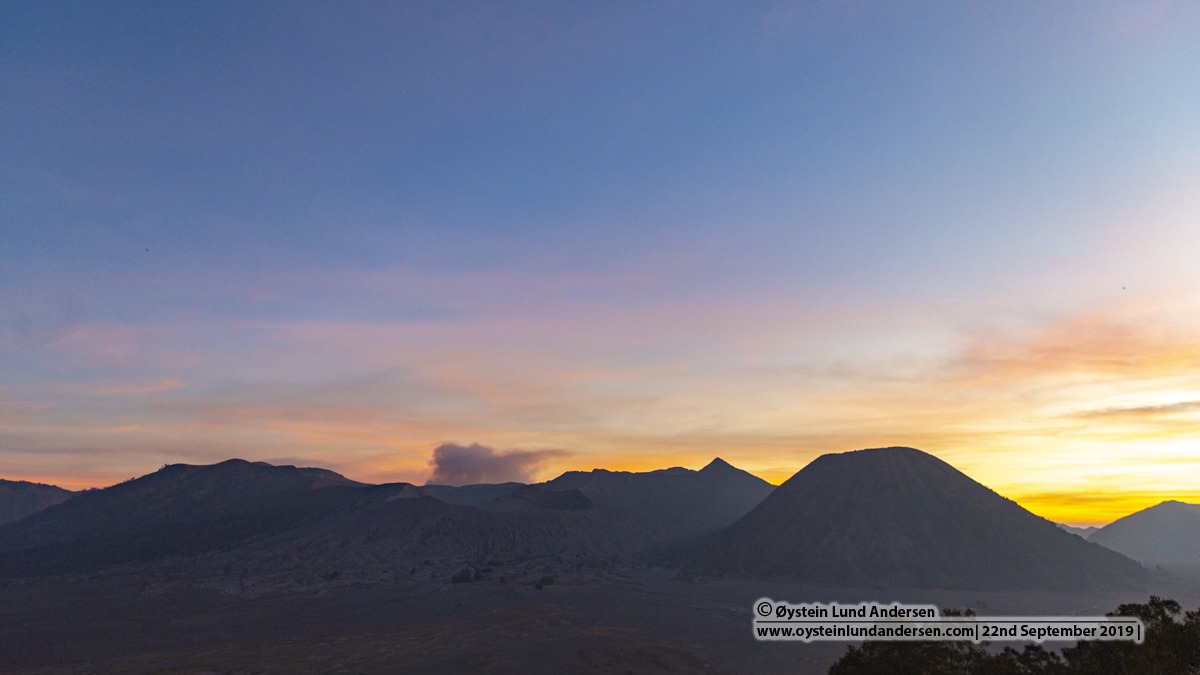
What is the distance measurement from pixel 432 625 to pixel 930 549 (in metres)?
139

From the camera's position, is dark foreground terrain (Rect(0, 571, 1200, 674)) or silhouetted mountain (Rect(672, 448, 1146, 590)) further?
silhouetted mountain (Rect(672, 448, 1146, 590))

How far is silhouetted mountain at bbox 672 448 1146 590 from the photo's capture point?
162500mm

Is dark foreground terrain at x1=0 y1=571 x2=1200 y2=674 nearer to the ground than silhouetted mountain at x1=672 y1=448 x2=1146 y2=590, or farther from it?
nearer to the ground

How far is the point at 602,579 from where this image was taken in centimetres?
17712

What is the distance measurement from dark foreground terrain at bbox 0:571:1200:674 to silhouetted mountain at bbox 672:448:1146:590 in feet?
26.8

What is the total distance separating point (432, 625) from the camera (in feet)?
361

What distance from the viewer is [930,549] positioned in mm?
174000

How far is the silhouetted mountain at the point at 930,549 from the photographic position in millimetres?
162500

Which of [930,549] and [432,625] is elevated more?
[930,549]

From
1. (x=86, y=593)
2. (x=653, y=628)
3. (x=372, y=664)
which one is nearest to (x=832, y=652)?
(x=653, y=628)

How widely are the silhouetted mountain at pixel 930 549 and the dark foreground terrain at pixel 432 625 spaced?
817 cm

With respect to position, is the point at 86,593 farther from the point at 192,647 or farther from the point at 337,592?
the point at 192,647

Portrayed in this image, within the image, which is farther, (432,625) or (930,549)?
(930,549)

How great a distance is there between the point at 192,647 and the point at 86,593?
91340 millimetres
